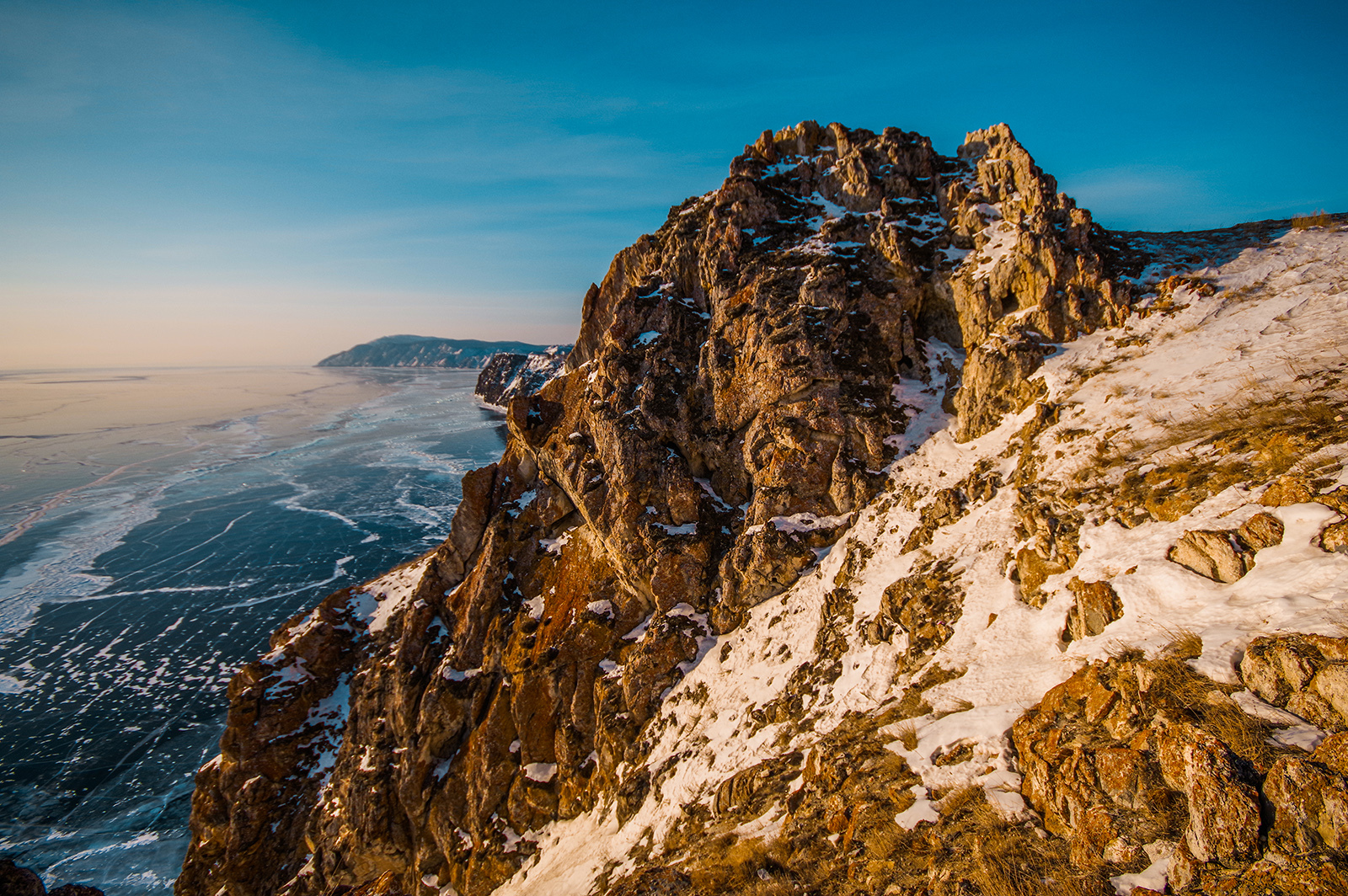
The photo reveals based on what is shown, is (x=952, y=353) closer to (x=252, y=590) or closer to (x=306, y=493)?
(x=252, y=590)

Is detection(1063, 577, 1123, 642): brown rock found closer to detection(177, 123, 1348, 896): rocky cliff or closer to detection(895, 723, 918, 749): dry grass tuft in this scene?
detection(177, 123, 1348, 896): rocky cliff

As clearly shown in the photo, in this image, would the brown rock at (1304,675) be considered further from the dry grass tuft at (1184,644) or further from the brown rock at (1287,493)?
the brown rock at (1287,493)

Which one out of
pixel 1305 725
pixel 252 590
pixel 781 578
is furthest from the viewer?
pixel 252 590

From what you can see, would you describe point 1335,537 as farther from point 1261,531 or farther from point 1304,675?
point 1304,675

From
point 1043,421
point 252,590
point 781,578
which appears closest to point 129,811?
point 252,590

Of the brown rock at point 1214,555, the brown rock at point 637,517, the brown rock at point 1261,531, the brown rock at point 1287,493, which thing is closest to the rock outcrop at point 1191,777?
the brown rock at point 1214,555

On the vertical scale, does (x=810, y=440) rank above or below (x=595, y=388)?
below
